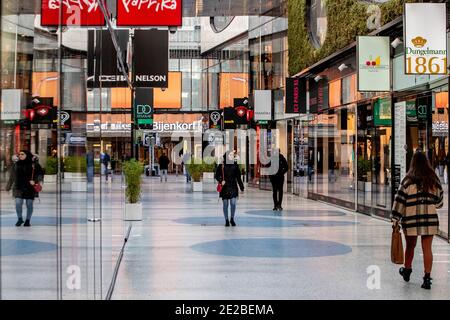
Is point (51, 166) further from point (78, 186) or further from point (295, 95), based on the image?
point (295, 95)

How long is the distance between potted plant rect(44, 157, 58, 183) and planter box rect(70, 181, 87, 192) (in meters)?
0.74

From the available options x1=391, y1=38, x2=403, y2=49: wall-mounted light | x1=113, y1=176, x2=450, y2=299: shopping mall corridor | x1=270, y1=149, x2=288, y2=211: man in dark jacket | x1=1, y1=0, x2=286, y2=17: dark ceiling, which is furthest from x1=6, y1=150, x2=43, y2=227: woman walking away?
x1=1, y1=0, x2=286, y2=17: dark ceiling

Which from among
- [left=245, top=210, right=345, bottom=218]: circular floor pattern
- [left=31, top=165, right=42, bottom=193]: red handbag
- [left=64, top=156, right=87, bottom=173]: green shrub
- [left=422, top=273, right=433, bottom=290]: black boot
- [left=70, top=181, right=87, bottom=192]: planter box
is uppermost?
[left=64, top=156, right=87, bottom=173]: green shrub

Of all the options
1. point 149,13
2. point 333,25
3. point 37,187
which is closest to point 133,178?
point 149,13

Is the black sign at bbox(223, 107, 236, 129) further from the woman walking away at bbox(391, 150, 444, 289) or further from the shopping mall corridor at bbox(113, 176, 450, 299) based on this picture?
the woman walking away at bbox(391, 150, 444, 289)

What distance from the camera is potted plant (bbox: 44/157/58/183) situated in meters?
3.54

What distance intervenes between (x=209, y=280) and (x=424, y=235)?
111 inches

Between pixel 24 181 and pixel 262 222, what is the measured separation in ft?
44.8

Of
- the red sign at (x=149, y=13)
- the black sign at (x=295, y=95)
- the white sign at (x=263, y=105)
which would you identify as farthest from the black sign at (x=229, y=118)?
the red sign at (x=149, y=13)

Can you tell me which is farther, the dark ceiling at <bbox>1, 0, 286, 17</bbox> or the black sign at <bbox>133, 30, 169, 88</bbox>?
the dark ceiling at <bbox>1, 0, 286, 17</bbox>

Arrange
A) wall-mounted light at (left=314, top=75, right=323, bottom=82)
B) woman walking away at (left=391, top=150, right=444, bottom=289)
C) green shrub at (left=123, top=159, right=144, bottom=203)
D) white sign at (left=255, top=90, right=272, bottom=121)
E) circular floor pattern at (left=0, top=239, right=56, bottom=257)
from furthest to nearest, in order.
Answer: white sign at (left=255, top=90, right=272, bottom=121), wall-mounted light at (left=314, top=75, right=323, bottom=82), green shrub at (left=123, top=159, right=144, bottom=203), woman walking away at (left=391, top=150, right=444, bottom=289), circular floor pattern at (left=0, top=239, right=56, bottom=257)

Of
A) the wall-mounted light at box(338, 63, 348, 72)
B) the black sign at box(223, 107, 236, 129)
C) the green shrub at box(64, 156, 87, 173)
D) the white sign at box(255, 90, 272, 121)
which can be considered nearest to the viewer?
the green shrub at box(64, 156, 87, 173)
